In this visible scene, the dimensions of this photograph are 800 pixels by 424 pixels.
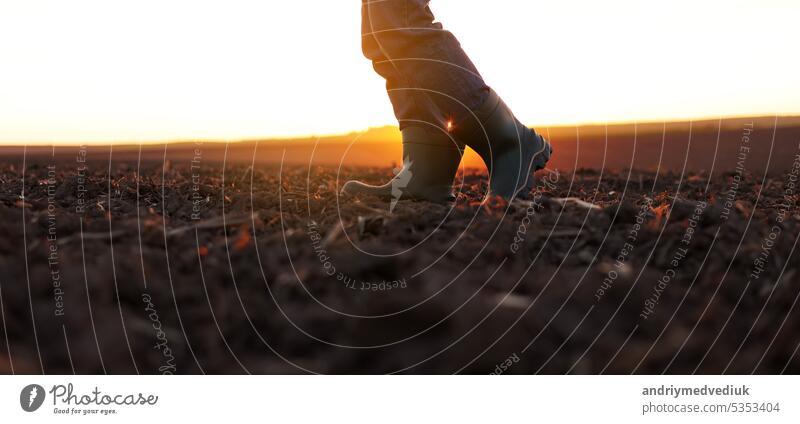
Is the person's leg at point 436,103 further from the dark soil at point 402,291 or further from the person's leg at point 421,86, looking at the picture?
the dark soil at point 402,291

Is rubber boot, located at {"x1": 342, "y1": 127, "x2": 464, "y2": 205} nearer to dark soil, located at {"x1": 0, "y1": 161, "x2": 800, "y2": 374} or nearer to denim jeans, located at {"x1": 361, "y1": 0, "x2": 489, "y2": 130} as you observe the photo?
denim jeans, located at {"x1": 361, "y1": 0, "x2": 489, "y2": 130}

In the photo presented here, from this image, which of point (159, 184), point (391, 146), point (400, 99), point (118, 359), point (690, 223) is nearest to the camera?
point (118, 359)

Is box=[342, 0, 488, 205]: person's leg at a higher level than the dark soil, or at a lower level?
higher

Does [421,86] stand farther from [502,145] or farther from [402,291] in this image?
[402,291]

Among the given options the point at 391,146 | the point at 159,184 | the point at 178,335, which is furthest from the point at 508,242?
the point at 391,146

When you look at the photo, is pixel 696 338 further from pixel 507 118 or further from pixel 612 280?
pixel 507 118

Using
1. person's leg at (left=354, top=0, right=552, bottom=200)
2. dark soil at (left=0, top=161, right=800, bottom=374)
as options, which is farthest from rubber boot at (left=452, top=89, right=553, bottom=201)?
dark soil at (left=0, top=161, right=800, bottom=374)

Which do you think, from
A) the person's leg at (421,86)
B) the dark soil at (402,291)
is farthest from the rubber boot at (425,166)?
the dark soil at (402,291)
